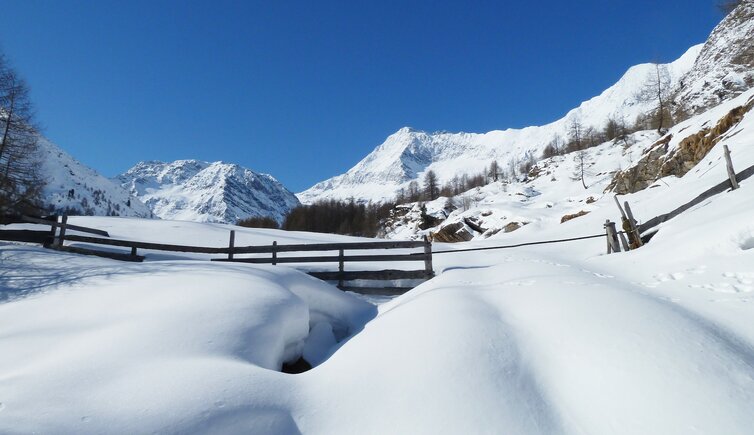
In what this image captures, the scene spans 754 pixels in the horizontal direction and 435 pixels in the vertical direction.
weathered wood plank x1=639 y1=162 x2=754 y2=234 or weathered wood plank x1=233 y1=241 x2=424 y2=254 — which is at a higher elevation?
weathered wood plank x1=639 y1=162 x2=754 y2=234

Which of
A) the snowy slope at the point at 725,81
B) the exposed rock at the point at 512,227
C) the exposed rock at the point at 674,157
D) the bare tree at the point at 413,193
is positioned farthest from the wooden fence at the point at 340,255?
the bare tree at the point at 413,193

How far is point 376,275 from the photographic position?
981cm

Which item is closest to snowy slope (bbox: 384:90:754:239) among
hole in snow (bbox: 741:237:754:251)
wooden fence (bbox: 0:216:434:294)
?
hole in snow (bbox: 741:237:754:251)

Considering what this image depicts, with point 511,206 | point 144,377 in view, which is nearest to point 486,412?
point 144,377

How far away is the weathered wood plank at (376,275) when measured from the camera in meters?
9.73

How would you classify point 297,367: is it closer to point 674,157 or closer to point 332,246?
point 332,246

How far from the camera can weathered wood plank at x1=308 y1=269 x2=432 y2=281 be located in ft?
31.9

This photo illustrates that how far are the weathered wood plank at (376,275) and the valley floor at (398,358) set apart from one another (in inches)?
141

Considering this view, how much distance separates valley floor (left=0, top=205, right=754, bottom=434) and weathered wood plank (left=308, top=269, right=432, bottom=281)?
11.7ft

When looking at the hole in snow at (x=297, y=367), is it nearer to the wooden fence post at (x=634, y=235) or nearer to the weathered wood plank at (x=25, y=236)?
the wooden fence post at (x=634, y=235)

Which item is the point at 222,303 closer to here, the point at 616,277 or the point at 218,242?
the point at 616,277

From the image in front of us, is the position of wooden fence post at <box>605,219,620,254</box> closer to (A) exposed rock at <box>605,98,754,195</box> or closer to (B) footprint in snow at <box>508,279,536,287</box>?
(B) footprint in snow at <box>508,279,536,287</box>

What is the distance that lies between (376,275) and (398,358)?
6.16 meters

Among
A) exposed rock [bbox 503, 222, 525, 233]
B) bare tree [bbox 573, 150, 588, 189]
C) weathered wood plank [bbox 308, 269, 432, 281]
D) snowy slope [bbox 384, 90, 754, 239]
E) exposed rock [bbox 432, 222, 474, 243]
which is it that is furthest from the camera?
bare tree [bbox 573, 150, 588, 189]
